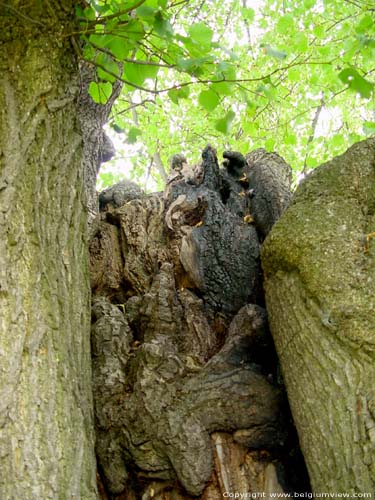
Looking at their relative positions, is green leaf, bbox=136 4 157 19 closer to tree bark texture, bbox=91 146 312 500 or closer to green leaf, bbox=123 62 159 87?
green leaf, bbox=123 62 159 87

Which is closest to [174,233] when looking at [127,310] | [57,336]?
[127,310]

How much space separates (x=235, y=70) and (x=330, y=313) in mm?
1551

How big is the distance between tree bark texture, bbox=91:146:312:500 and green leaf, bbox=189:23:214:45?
1.08m

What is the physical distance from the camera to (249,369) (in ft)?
8.19

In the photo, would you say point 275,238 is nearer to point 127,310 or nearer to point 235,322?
point 235,322

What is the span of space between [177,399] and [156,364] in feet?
0.68

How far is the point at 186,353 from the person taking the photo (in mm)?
2723

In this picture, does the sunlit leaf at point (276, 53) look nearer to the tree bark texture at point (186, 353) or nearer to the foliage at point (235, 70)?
the foliage at point (235, 70)

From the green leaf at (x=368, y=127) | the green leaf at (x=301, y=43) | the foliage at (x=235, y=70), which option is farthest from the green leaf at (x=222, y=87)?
the green leaf at (x=301, y=43)

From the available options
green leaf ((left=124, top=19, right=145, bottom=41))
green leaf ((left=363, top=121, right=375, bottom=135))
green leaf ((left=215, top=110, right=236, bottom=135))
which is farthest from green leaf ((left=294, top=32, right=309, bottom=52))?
green leaf ((left=124, top=19, right=145, bottom=41))

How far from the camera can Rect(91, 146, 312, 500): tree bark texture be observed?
229 centimetres

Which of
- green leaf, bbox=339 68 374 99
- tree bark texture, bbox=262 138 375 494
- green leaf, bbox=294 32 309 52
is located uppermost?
green leaf, bbox=294 32 309 52

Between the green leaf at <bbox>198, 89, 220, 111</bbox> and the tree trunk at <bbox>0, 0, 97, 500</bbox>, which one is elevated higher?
the green leaf at <bbox>198, 89, 220, 111</bbox>

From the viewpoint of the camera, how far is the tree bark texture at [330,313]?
1945mm
